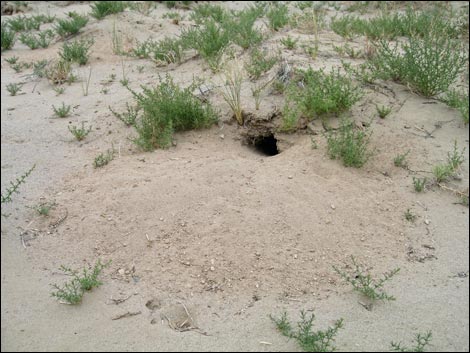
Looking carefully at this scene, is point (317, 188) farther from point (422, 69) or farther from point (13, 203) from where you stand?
point (13, 203)

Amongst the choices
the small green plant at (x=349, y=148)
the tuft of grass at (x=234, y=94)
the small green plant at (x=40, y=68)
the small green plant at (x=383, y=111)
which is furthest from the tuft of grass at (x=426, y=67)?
the small green plant at (x=40, y=68)

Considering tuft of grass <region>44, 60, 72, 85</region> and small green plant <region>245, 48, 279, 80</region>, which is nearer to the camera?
small green plant <region>245, 48, 279, 80</region>

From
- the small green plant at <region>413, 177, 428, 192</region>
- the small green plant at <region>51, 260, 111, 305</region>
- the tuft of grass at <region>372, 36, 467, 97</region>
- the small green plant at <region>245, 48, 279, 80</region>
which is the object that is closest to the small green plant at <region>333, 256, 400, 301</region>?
the small green plant at <region>413, 177, 428, 192</region>

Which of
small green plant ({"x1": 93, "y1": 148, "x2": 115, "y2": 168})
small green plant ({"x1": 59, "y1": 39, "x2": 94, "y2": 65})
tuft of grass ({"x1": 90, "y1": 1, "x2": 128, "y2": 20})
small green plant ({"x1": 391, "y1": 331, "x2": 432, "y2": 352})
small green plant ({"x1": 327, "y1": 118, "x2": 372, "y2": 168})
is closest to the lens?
small green plant ({"x1": 391, "y1": 331, "x2": 432, "y2": 352})

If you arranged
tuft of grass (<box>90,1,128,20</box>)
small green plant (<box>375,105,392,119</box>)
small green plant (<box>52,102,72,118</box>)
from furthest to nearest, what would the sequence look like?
tuft of grass (<box>90,1,128,20</box>)
small green plant (<box>52,102,72,118</box>)
small green plant (<box>375,105,392,119</box>)

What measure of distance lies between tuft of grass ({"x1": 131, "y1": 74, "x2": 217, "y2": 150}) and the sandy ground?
0.38 feet

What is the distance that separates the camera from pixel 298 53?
5.43 meters

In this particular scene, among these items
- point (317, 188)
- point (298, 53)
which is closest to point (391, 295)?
point (317, 188)

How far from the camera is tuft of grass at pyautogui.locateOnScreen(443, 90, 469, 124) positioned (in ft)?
14.4

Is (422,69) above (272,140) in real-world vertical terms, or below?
above

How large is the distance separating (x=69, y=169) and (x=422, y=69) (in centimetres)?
303

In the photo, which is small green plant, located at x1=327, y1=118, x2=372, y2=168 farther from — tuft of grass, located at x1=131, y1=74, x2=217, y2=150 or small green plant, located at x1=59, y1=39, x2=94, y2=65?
small green plant, located at x1=59, y1=39, x2=94, y2=65

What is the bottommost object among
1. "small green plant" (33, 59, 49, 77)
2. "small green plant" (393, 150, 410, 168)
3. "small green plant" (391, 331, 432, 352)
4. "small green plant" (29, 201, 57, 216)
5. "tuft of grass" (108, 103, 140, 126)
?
"small green plant" (29, 201, 57, 216)

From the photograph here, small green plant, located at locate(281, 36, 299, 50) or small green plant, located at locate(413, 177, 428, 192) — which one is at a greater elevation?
small green plant, located at locate(281, 36, 299, 50)
